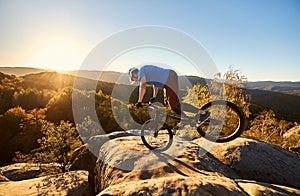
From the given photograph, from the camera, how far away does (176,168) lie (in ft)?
17.8

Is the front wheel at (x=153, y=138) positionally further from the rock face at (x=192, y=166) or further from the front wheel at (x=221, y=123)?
the front wheel at (x=221, y=123)

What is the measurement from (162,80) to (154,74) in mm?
312

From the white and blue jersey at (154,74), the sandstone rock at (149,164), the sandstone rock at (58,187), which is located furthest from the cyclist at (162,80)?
the sandstone rock at (58,187)

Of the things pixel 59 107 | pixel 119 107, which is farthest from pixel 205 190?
pixel 59 107

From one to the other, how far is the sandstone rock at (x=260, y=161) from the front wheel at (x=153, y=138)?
148 cm

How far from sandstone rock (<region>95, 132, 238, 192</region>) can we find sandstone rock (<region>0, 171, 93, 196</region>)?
6.64 feet

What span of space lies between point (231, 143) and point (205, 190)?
4.16 metres

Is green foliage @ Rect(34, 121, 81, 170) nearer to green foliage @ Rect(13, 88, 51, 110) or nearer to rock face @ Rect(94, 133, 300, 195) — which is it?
rock face @ Rect(94, 133, 300, 195)

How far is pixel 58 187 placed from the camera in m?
9.07

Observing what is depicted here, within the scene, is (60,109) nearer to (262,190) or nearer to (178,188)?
(178,188)

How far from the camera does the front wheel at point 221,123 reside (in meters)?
5.92

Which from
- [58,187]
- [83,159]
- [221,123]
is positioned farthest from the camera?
[83,159]

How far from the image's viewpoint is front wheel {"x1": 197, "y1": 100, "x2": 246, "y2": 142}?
5918 millimetres

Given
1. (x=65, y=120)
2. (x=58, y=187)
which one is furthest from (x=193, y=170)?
(x=65, y=120)
